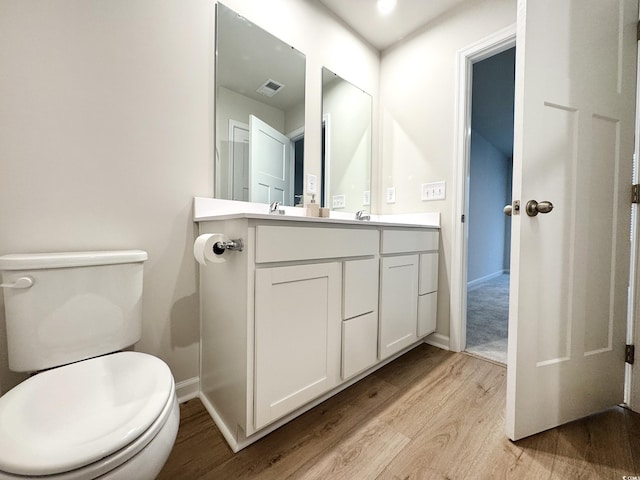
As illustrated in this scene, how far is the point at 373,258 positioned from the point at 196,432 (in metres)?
1.09

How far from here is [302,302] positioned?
1011 mm

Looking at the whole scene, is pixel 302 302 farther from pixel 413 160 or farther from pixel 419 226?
pixel 413 160

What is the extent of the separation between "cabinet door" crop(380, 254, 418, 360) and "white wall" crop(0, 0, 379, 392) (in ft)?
3.23

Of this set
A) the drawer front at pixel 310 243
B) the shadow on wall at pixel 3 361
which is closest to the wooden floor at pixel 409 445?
the shadow on wall at pixel 3 361

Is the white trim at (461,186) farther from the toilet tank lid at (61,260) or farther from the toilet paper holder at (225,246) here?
the toilet tank lid at (61,260)

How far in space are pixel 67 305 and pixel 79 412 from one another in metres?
0.40

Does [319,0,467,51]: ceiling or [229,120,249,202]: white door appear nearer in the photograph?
[229,120,249,202]: white door

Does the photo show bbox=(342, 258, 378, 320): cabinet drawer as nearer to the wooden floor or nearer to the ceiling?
the wooden floor

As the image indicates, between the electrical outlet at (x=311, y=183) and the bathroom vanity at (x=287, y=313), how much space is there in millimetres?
599

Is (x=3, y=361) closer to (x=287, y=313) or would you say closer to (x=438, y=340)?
(x=287, y=313)

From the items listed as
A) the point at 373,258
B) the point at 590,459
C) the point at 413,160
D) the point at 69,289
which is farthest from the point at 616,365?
the point at 69,289

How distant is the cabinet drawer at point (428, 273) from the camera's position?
1.70 metres

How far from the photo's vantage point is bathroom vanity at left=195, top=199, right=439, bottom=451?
0.89 metres

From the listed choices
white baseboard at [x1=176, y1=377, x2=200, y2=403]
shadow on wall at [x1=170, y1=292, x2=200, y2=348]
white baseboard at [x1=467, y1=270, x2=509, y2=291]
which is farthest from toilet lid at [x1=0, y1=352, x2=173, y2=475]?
white baseboard at [x1=467, y1=270, x2=509, y2=291]
